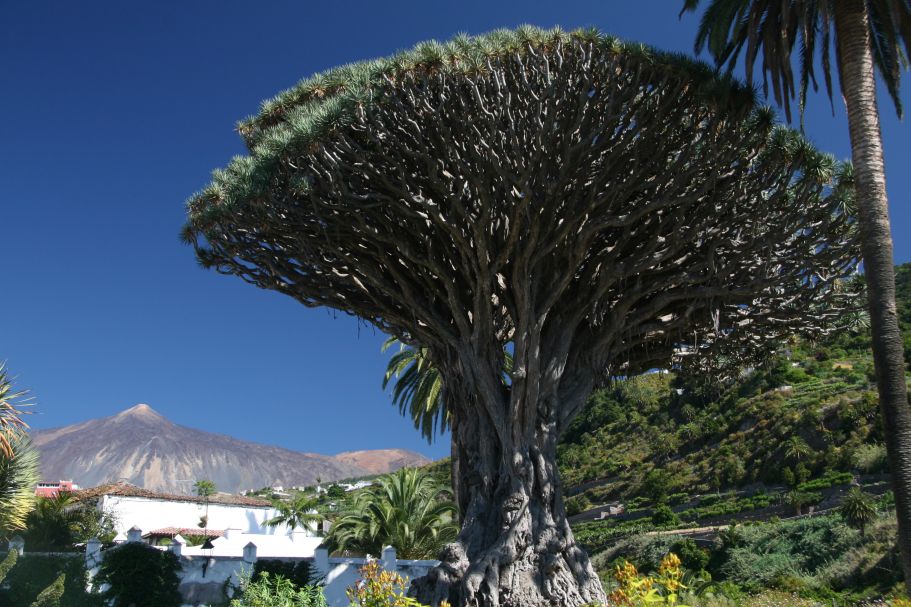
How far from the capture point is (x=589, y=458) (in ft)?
199

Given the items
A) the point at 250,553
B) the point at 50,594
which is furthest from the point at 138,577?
the point at 50,594

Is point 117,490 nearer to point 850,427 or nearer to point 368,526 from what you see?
point 368,526

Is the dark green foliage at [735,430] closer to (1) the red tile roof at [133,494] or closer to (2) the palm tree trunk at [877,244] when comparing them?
(1) the red tile roof at [133,494]

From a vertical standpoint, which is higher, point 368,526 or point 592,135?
point 592,135

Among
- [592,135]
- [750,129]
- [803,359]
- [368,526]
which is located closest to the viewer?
[592,135]

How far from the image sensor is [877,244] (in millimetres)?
9141

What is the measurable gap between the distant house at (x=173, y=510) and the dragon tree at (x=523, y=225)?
2696 centimetres

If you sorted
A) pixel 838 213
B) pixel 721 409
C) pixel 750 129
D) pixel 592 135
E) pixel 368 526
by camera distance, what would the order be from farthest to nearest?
1. pixel 721 409
2. pixel 368 526
3. pixel 838 213
4. pixel 750 129
5. pixel 592 135

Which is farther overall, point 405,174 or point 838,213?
point 838,213

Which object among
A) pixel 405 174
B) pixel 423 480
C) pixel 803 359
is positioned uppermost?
pixel 803 359

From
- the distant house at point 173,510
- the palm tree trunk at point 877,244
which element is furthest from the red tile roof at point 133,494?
the palm tree trunk at point 877,244

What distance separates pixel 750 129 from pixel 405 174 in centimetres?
616

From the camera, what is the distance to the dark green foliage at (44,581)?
1373 centimetres

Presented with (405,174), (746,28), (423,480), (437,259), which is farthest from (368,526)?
(746,28)
